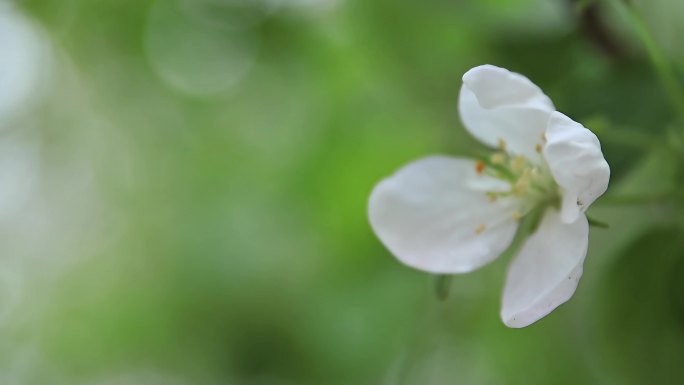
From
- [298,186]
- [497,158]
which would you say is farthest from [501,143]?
[298,186]

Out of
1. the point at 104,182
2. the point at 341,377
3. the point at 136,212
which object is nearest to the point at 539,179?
the point at 341,377

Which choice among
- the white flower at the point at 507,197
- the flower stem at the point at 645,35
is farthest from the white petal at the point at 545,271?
the flower stem at the point at 645,35

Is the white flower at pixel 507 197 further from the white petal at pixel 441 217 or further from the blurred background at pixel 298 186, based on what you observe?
the blurred background at pixel 298 186

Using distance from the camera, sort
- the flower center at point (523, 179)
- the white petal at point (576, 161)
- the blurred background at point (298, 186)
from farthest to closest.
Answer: the blurred background at point (298, 186), the flower center at point (523, 179), the white petal at point (576, 161)

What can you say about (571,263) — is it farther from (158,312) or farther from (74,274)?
(74,274)

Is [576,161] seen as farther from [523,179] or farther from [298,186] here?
[298,186]
